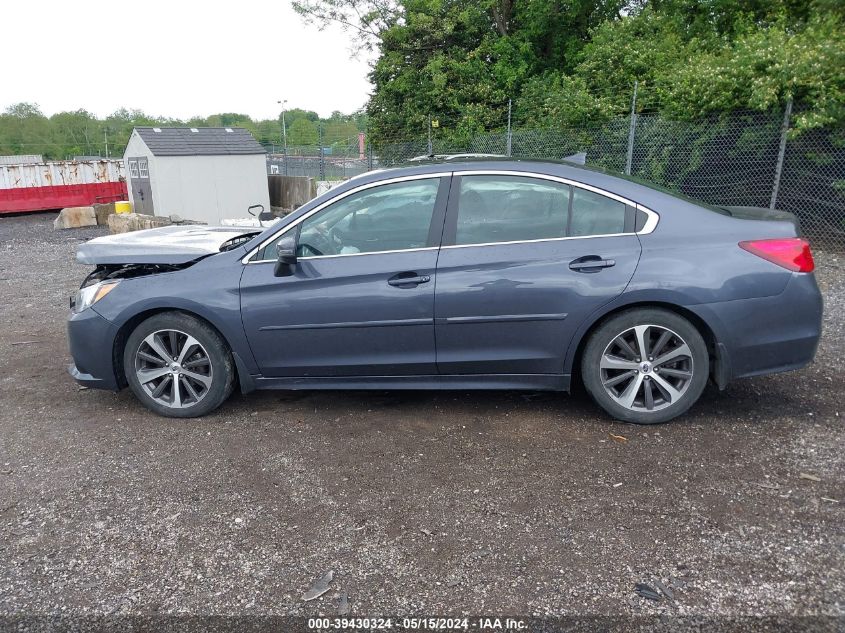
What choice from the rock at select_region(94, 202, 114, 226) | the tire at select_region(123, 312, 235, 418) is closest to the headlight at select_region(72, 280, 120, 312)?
the tire at select_region(123, 312, 235, 418)

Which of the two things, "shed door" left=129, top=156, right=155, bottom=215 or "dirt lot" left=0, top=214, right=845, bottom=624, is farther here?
"shed door" left=129, top=156, right=155, bottom=215

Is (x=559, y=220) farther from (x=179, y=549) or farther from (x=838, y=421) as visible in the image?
(x=179, y=549)

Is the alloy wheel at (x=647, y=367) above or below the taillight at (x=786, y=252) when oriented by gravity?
below

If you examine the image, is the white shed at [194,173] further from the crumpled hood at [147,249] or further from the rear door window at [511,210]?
the rear door window at [511,210]

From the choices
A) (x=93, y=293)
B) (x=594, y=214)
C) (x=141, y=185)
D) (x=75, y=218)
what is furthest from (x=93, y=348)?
(x=75, y=218)

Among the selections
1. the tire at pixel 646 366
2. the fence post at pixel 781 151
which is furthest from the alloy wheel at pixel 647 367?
the fence post at pixel 781 151

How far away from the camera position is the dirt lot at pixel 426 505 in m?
2.64

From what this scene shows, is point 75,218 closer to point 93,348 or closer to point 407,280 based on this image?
point 93,348

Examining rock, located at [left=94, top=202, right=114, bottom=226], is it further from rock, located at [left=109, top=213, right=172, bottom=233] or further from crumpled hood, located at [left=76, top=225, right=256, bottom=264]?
crumpled hood, located at [left=76, top=225, right=256, bottom=264]

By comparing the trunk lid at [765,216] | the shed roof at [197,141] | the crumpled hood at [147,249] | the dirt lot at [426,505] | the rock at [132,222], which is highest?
the shed roof at [197,141]

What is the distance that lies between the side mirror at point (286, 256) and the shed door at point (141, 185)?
1501 cm

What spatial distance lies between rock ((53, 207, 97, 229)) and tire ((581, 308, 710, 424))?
1822 cm

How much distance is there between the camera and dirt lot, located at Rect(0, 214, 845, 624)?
2.64 m

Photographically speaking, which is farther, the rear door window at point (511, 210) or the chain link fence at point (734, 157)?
the chain link fence at point (734, 157)
